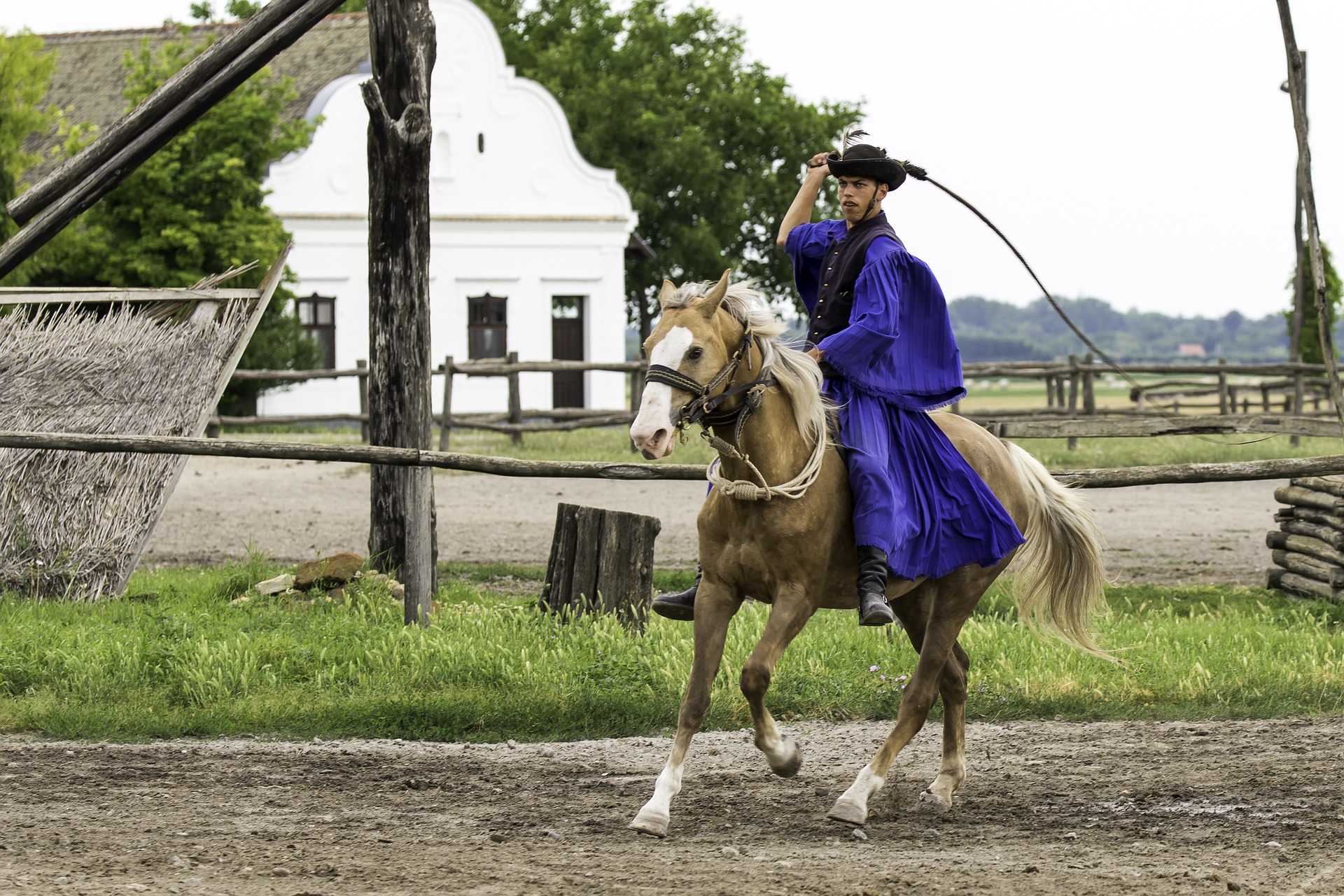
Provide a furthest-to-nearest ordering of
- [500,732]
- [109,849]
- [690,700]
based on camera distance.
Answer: [500,732]
[690,700]
[109,849]

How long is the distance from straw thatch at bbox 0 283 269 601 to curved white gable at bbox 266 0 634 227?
2060 cm

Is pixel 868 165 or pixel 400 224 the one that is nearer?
pixel 868 165

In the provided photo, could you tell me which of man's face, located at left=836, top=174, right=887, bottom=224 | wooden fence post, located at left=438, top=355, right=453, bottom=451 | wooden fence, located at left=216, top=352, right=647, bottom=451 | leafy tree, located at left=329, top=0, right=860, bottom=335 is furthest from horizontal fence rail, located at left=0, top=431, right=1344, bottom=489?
leafy tree, located at left=329, top=0, right=860, bottom=335

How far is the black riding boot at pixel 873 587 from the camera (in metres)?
4.59

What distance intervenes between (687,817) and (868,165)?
246 cm

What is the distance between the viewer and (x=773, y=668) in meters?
4.50

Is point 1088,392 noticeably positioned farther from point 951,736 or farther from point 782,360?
point 782,360

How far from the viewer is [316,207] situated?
28.3 metres

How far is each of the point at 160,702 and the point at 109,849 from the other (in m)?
2.15

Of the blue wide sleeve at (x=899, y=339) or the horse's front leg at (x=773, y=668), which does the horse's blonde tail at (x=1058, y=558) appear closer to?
the blue wide sleeve at (x=899, y=339)

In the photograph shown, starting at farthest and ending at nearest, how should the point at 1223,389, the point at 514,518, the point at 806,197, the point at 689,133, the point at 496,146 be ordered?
the point at 689,133 → the point at 496,146 → the point at 1223,389 → the point at 514,518 → the point at 806,197

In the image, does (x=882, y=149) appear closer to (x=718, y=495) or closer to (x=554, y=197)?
(x=718, y=495)

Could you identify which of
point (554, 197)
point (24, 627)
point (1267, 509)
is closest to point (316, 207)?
point (554, 197)

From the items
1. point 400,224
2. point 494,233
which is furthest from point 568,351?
point 400,224
